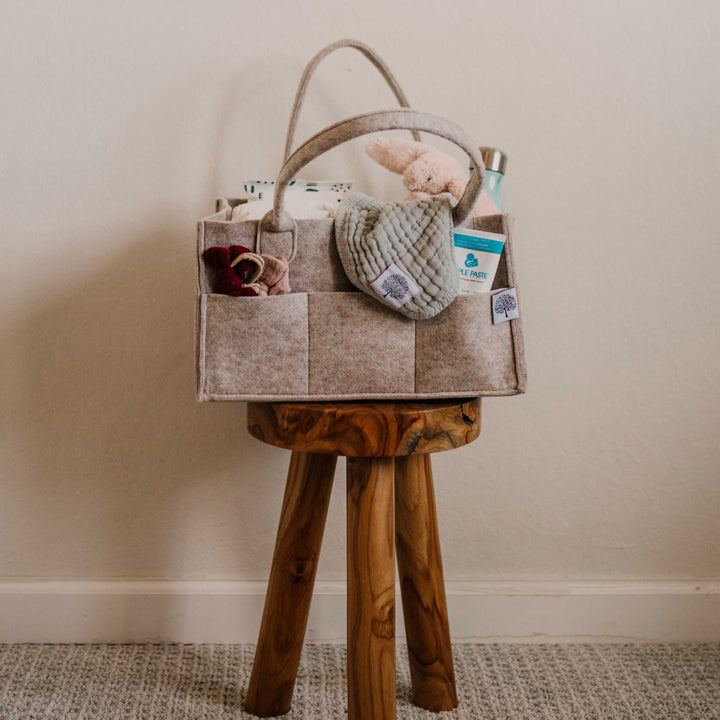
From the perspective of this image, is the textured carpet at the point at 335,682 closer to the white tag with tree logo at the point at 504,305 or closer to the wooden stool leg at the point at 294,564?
the wooden stool leg at the point at 294,564

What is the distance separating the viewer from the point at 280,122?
915 mm

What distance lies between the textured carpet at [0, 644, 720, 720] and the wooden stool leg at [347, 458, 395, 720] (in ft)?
0.67

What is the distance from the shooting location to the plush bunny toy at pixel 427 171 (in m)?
0.75

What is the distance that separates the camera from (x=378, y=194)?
0.92 m

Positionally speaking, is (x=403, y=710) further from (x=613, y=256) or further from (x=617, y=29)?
(x=617, y=29)

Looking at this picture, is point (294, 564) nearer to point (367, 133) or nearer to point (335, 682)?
point (335, 682)

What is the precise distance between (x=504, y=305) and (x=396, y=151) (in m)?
0.23

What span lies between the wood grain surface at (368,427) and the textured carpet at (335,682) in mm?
434

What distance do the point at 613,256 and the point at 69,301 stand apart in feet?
2.57

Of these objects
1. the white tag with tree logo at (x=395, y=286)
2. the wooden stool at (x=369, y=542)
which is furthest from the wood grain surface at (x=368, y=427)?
the white tag with tree logo at (x=395, y=286)

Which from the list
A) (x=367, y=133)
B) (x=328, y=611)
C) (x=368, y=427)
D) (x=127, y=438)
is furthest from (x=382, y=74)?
(x=328, y=611)

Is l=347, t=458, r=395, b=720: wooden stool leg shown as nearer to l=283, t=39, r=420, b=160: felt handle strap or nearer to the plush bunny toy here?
the plush bunny toy

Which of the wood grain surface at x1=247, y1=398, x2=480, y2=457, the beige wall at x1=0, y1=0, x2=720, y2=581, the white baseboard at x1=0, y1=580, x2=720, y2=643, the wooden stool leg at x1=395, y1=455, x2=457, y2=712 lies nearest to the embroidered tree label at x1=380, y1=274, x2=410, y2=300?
the wood grain surface at x1=247, y1=398, x2=480, y2=457

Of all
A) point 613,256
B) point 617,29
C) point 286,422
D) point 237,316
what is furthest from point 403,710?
point 617,29
